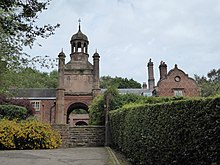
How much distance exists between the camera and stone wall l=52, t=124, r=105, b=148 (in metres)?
18.2

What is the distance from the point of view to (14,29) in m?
6.55

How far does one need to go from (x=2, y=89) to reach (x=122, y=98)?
8.46 meters

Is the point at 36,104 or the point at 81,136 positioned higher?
the point at 36,104

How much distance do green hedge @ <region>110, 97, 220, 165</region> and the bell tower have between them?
26920 millimetres

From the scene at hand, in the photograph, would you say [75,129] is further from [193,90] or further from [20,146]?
[193,90]

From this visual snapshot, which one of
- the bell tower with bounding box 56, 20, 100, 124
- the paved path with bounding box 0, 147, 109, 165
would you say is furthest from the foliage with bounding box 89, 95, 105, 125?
the bell tower with bounding box 56, 20, 100, 124

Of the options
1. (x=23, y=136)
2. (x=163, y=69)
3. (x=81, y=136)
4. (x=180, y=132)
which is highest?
(x=163, y=69)

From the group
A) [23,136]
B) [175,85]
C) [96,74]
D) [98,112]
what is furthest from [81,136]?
[175,85]

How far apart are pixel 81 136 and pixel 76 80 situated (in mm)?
17326

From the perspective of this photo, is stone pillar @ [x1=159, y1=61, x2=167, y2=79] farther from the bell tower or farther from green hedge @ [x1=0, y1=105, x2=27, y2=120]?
green hedge @ [x1=0, y1=105, x2=27, y2=120]

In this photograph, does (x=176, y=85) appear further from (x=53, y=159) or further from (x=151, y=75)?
(x=53, y=159)

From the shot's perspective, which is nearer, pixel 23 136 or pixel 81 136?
pixel 23 136

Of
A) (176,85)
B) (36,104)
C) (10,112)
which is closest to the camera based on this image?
(10,112)

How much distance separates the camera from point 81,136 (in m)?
18.6
